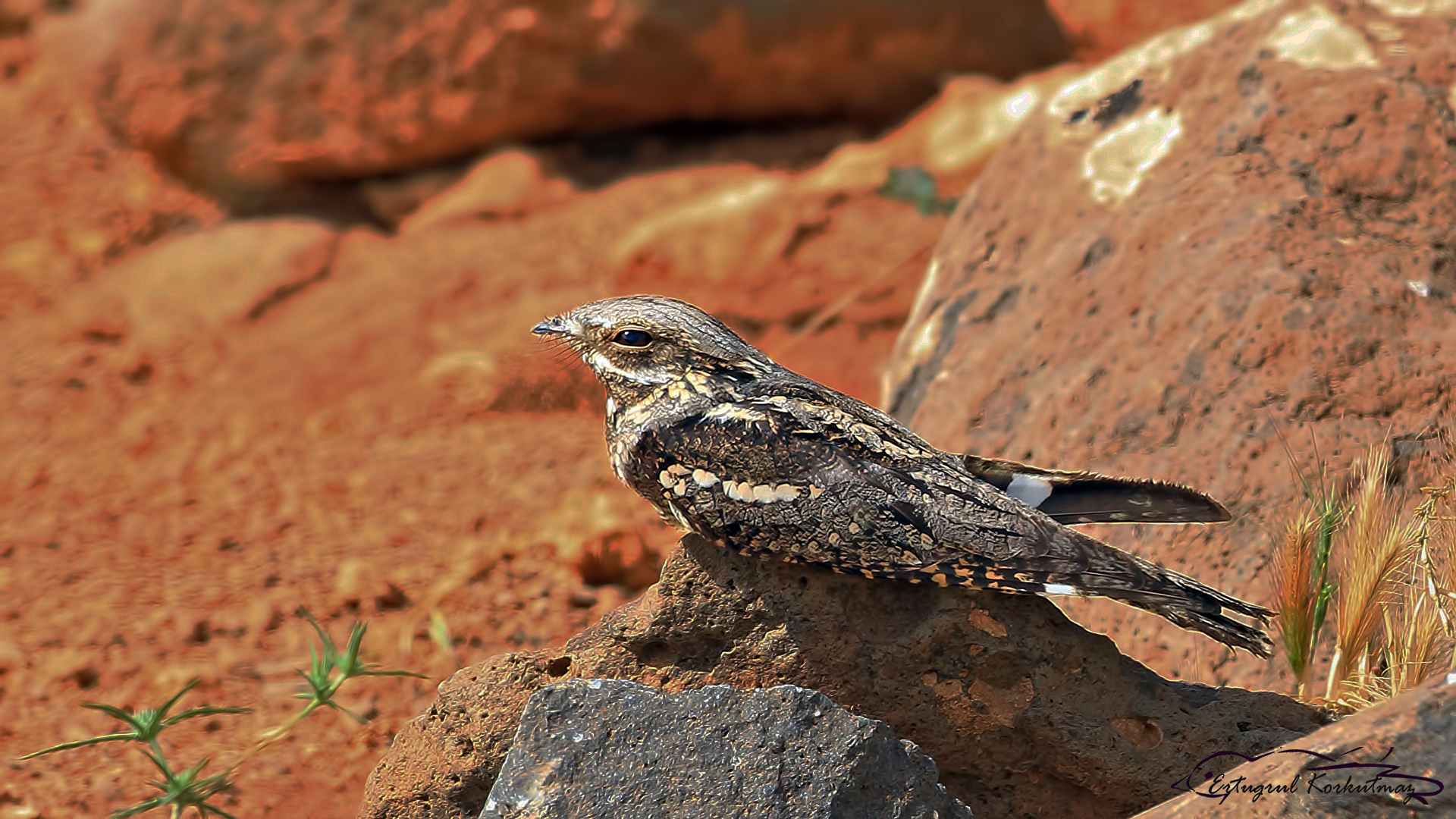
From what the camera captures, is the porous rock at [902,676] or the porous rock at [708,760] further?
the porous rock at [902,676]

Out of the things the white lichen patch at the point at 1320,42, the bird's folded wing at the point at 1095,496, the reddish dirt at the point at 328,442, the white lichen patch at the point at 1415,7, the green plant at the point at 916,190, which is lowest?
the reddish dirt at the point at 328,442

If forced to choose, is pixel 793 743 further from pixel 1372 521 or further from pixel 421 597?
pixel 421 597

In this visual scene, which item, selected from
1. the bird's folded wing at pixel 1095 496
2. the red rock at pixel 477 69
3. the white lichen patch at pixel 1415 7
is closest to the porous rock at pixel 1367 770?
the bird's folded wing at pixel 1095 496

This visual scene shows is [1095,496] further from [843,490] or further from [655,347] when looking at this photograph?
[655,347]

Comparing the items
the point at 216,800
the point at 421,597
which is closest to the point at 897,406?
the point at 421,597

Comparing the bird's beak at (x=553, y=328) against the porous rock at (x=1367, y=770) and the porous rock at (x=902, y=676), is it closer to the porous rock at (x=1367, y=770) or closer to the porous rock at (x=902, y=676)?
the porous rock at (x=902, y=676)

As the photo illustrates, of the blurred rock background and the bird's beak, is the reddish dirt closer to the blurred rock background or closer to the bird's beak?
the blurred rock background
